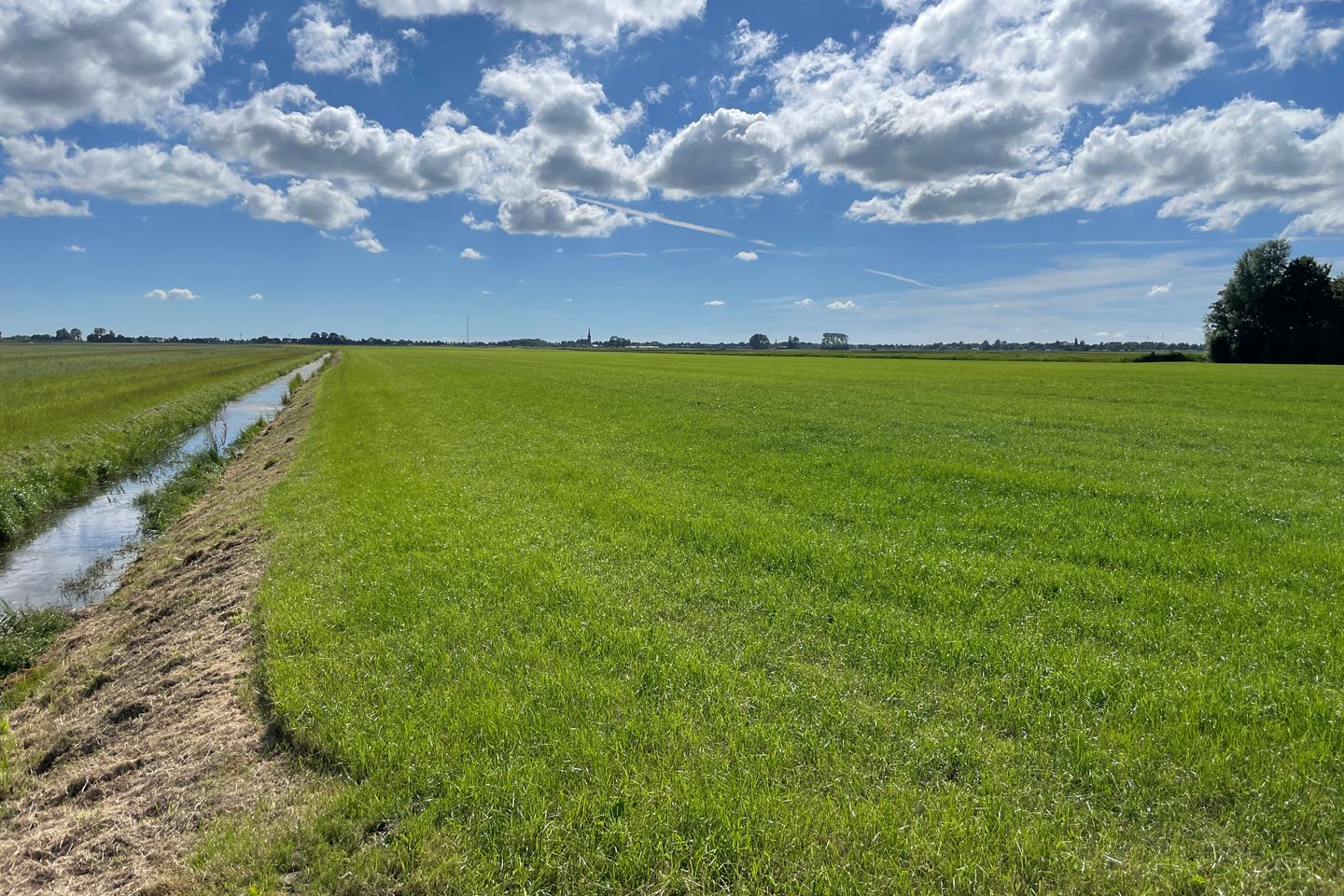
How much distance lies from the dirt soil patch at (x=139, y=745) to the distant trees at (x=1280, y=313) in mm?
108859

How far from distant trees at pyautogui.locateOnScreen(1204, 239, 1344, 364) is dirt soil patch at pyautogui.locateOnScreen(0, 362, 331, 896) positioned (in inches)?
4286

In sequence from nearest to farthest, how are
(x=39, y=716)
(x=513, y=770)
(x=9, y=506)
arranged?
1. (x=513, y=770)
2. (x=39, y=716)
3. (x=9, y=506)

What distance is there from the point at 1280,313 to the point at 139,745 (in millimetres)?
116672

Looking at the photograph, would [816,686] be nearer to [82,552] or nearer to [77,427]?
[82,552]

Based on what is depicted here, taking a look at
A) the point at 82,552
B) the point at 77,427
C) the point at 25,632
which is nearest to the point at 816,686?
the point at 25,632

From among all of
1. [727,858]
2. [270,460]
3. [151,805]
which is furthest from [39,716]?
[270,460]

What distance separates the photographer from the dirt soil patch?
15.2 ft

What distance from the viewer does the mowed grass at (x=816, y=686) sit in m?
3.99

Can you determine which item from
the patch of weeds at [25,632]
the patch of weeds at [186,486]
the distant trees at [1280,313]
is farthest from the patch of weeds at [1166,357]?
the patch of weeds at [25,632]

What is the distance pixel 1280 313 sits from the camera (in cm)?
8544

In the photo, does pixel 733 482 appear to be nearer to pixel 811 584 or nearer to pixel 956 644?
pixel 811 584

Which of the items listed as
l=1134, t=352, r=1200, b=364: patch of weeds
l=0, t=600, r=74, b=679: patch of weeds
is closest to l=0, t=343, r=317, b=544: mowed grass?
l=0, t=600, r=74, b=679: patch of weeds

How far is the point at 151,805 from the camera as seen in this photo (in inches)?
199

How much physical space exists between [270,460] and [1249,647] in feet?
81.6
